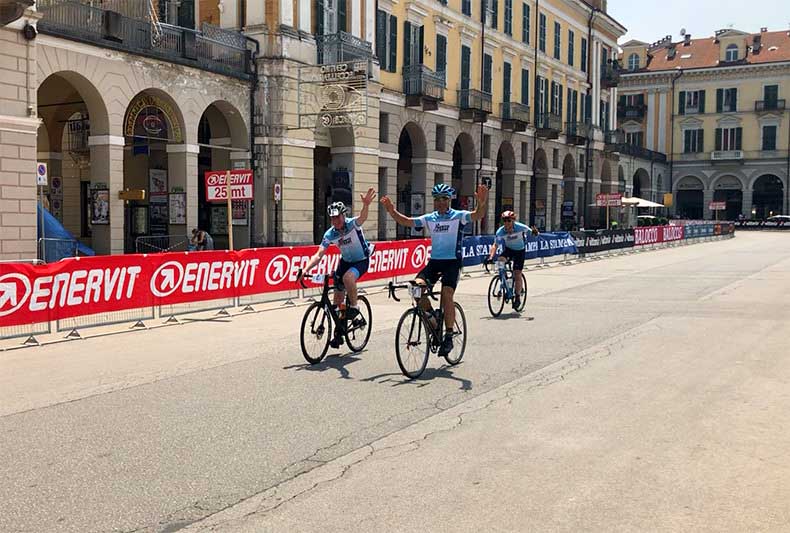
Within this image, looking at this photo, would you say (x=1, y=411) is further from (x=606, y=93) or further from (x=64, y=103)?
(x=606, y=93)

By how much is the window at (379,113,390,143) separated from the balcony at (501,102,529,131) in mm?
12097

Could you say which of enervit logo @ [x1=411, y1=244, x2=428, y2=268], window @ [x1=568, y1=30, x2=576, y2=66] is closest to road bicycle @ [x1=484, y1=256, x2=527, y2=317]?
enervit logo @ [x1=411, y1=244, x2=428, y2=268]

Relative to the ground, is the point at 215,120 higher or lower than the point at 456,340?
higher

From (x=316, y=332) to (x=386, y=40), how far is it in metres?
26.9

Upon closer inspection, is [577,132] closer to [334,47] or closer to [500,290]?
[334,47]

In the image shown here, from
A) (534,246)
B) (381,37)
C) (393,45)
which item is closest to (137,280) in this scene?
(534,246)

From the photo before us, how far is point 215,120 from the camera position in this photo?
28984 millimetres

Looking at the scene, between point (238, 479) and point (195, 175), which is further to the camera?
point (195, 175)

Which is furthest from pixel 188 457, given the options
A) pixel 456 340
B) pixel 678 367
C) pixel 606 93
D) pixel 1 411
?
pixel 606 93

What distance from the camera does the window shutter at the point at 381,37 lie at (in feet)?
111

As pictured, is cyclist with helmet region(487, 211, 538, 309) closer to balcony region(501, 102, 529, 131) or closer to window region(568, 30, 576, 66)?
balcony region(501, 102, 529, 131)

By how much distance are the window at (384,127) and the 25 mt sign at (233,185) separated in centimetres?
1676

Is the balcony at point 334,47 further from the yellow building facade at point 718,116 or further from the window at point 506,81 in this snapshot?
the yellow building facade at point 718,116

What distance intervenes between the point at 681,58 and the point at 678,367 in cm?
8844
